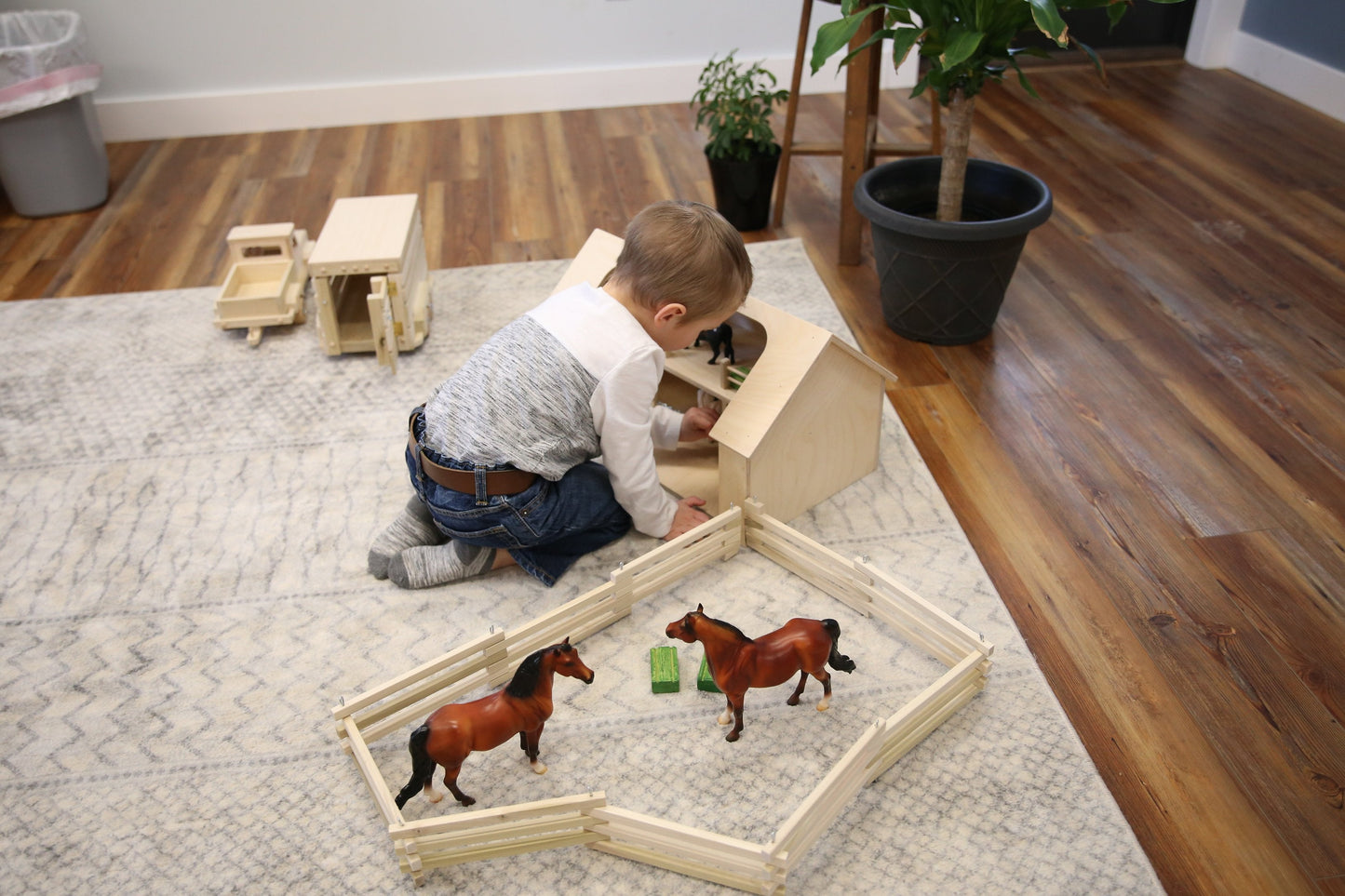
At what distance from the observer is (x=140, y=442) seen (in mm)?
2004

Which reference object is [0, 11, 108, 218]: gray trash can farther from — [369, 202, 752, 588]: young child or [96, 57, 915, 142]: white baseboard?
[369, 202, 752, 588]: young child

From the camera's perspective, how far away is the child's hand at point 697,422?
1.81 meters

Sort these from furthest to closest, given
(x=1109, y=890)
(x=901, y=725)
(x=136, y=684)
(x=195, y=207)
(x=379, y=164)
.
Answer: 1. (x=379, y=164)
2. (x=195, y=207)
3. (x=136, y=684)
4. (x=901, y=725)
5. (x=1109, y=890)

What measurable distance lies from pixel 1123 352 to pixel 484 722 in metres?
1.61

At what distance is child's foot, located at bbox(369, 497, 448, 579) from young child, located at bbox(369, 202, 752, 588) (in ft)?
0.07

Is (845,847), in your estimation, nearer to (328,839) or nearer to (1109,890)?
(1109,890)

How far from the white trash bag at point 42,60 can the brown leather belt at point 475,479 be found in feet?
6.73

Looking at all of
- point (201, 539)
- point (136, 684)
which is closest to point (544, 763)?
point (136, 684)

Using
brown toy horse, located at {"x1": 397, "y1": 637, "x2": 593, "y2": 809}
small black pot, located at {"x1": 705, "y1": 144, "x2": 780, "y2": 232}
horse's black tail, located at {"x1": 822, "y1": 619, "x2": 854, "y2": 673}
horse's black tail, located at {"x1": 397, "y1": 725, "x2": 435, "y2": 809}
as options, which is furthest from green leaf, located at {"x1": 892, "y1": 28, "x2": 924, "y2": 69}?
horse's black tail, located at {"x1": 397, "y1": 725, "x2": 435, "y2": 809}

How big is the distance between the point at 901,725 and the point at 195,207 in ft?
8.57

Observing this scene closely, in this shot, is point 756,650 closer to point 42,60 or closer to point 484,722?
point 484,722

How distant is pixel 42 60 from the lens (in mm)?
2816

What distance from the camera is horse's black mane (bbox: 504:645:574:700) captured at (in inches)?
49.3

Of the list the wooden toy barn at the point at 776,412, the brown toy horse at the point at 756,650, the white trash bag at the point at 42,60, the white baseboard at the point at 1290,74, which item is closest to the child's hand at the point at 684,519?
the wooden toy barn at the point at 776,412
